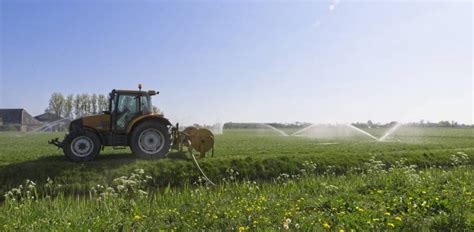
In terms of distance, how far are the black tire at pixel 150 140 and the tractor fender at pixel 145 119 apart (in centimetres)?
15

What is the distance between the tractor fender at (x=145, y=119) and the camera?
13367 millimetres

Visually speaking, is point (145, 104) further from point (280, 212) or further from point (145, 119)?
point (280, 212)

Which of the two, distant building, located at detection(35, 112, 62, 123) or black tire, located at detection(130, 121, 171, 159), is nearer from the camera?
black tire, located at detection(130, 121, 171, 159)

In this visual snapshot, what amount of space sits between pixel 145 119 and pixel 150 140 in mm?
847

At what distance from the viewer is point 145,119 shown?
44.7ft

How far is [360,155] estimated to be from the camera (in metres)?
16.8

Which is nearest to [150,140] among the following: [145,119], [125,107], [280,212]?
[145,119]

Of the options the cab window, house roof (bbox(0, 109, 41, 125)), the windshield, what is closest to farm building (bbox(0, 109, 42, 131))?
house roof (bbox(0, 109, 41, 125))

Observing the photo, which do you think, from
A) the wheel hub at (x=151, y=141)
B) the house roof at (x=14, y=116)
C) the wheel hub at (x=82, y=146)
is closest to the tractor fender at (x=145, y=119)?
the wheel hub at (x=151, y=141)

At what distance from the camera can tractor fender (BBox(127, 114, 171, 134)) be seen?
1337cm

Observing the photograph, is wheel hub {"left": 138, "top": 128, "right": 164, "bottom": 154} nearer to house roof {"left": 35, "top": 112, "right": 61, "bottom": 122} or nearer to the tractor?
the tractor

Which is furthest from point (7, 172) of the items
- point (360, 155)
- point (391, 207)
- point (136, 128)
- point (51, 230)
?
point (360, 155)

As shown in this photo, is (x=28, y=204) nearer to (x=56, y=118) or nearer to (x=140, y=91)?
(x=140, y=91)

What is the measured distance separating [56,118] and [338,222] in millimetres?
92361
